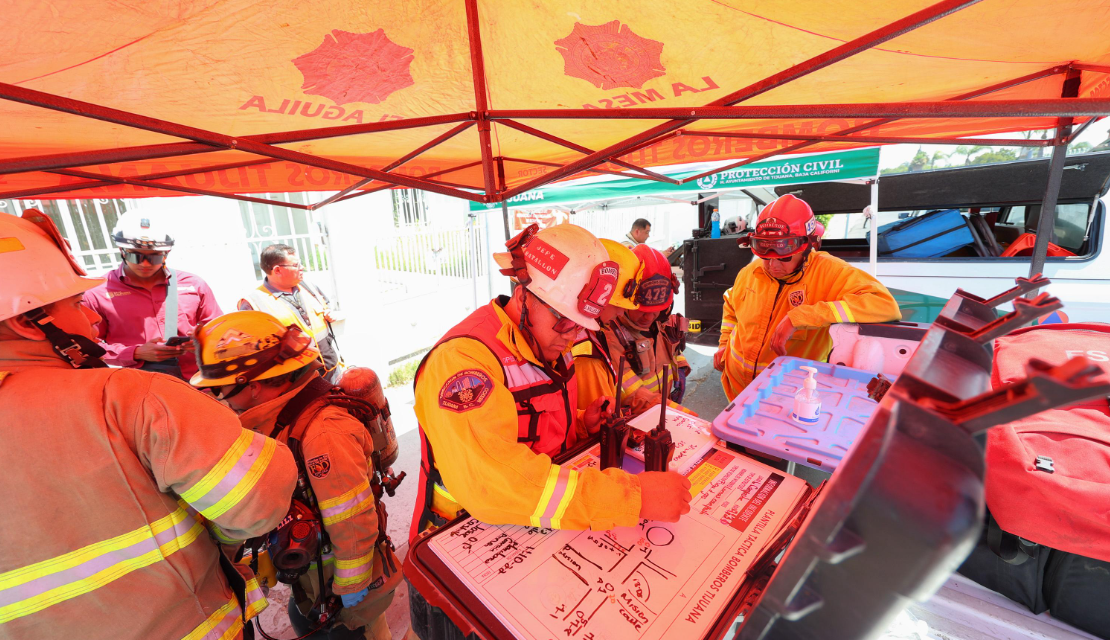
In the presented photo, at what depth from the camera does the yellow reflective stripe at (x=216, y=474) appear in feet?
4.25

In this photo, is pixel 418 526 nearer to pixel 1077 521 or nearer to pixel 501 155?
pixel 1077 521

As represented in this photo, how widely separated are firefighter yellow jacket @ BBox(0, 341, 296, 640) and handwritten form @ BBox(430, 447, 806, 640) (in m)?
0.72

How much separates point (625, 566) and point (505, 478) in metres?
0.44

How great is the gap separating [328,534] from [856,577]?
1.99m

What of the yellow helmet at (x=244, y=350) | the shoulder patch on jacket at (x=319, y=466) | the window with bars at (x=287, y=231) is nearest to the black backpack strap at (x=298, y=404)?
the yellow helmet at (x=244, y=350)

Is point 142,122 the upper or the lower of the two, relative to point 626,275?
upper

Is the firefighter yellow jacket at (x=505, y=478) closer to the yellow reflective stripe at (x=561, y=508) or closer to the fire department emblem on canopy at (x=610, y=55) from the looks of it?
the yellow reflective stripe at (x=561, y=508)

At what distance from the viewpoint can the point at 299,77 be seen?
1712mm

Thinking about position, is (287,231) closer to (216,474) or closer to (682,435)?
(216,474)

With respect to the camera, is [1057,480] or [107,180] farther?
[107,180]

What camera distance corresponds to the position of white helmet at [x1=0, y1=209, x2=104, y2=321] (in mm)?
1234

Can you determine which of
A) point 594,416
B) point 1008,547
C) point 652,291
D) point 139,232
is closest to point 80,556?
point 594,416

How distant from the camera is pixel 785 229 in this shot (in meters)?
3.01

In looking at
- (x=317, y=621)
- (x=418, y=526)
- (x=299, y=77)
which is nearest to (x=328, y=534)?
(x=418, y=526)
